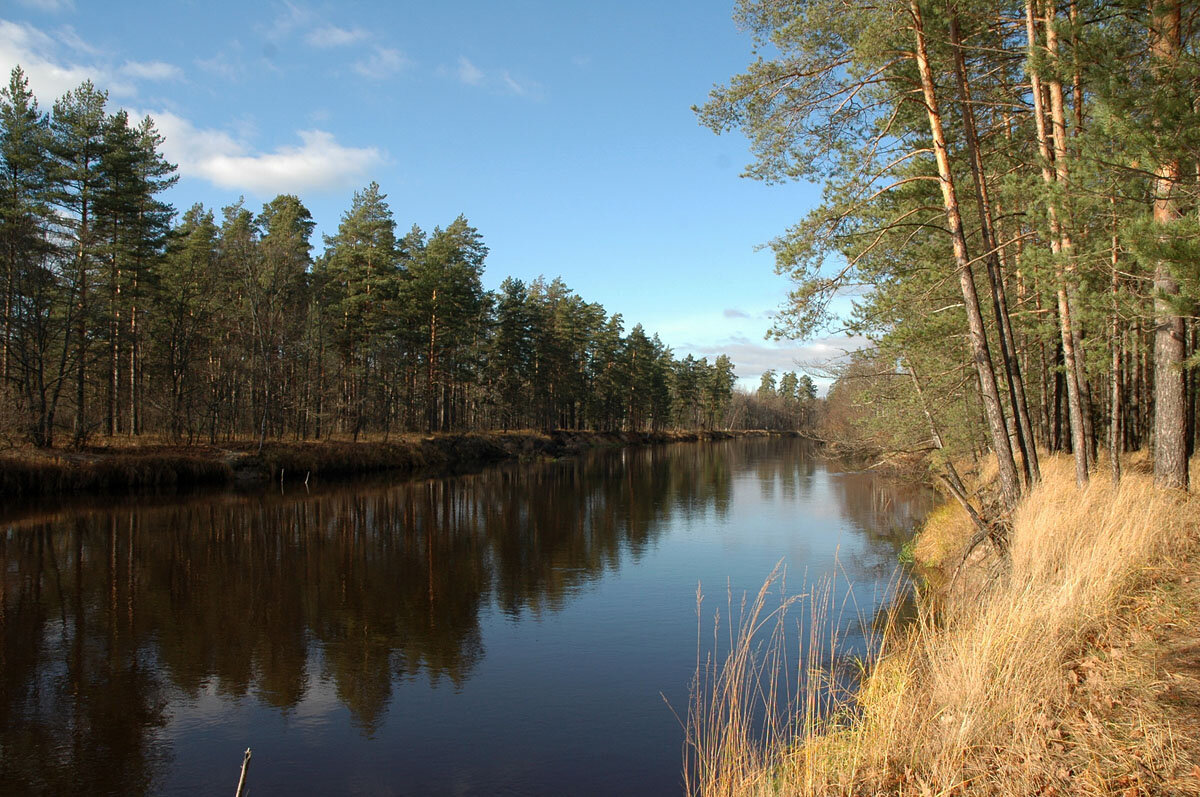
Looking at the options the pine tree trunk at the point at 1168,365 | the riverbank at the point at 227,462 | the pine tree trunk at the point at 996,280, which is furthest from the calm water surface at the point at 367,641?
the pine tree trunk at the point at 1168,365

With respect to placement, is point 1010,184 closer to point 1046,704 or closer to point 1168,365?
point 1168,365

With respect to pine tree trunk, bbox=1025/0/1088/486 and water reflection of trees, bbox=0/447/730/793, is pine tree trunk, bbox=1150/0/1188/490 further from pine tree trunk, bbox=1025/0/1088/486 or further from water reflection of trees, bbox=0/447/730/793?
water reflection of trees, bbox=0/447/730/793

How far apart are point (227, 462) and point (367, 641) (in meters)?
21.9

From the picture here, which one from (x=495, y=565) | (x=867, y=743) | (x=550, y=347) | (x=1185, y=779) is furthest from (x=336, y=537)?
(x=550, y=347)

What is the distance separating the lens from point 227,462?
92.6 ft

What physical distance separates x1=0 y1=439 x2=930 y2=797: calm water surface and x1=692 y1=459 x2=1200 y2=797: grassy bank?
2.06m

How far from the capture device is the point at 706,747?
5.98 m

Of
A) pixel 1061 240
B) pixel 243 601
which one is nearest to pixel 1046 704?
pixel 1061 240

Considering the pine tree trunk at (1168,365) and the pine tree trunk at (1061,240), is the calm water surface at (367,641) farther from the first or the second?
the pine tree trunk at (1168,365)

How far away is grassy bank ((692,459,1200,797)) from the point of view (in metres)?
3.80

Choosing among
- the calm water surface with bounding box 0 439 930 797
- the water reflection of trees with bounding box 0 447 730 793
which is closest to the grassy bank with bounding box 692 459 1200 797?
the calm water surface with bounding box 0 439 930 797

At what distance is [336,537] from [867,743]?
49.9 feet

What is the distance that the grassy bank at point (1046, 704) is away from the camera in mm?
3803

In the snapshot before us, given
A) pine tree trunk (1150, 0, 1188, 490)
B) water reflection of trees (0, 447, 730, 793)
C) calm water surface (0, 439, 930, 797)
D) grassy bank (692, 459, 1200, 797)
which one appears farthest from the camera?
pine tree trunk (1150, 0, 1188, 490)
